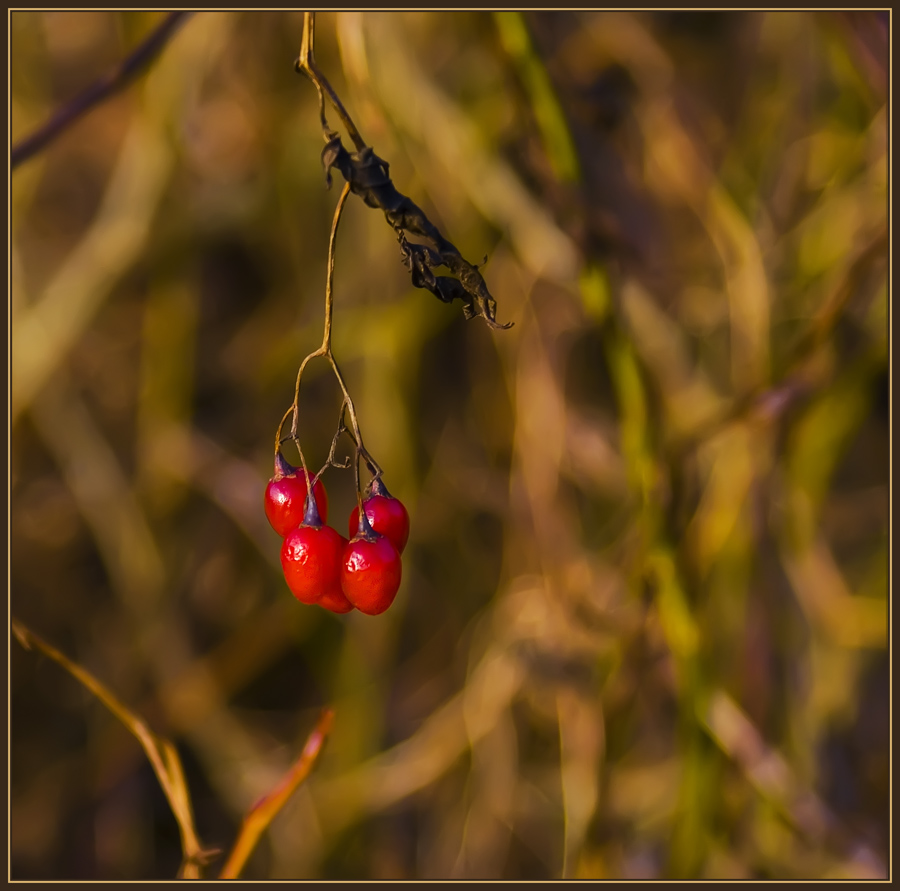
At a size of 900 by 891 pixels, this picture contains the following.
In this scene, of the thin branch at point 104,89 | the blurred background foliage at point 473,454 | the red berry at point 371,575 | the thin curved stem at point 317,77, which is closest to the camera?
the thin curved stem at point 317,77

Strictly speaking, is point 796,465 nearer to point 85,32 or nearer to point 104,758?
point 104,758

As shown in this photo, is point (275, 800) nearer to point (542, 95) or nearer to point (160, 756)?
point (160, 756)

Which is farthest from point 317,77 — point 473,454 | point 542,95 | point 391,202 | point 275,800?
point 473,454

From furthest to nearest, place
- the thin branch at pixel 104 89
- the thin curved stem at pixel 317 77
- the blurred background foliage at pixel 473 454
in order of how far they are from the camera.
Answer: the blurred background foliage at pixel 473 454
the thin branch at pixel 104 89
the thin curved stem at pixel 317 77

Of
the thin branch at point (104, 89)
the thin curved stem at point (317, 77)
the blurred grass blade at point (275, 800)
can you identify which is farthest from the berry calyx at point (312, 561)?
the thin branch at point (104, 89)

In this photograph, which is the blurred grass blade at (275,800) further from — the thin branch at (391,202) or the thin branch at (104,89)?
the thin branch at (104,89)

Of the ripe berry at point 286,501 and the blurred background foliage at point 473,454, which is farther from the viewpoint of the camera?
the blurred background foliage at point 473,454

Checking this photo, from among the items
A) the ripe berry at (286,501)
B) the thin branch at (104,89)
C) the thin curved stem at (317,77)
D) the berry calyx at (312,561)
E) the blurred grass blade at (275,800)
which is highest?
the thin branch at (104,89)

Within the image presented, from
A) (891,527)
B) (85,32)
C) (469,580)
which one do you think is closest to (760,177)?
(891,527)
